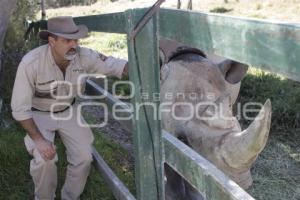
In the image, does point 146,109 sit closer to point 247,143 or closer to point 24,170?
point 247,143

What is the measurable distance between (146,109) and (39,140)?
1374 millimetres

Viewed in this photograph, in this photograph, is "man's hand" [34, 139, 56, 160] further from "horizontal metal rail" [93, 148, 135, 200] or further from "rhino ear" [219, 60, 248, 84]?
"rhino ear" [219, 60, 248, 84]

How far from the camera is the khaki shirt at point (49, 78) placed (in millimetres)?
3650

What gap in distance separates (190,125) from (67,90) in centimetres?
109

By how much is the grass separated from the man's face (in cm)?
132

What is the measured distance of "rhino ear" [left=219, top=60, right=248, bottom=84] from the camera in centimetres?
372

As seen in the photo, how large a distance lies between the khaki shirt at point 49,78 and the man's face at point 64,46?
0.08 metres

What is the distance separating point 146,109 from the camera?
256 cm

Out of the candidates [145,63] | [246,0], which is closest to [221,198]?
[145,63]

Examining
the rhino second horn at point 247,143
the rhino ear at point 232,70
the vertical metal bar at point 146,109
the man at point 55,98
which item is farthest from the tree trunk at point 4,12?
the rhino second horn at point 247,143

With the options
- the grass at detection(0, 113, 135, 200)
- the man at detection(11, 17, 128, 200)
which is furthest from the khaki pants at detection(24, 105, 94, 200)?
the grass at detection(0, 113, 135, 200)

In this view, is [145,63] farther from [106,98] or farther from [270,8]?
[270,8]

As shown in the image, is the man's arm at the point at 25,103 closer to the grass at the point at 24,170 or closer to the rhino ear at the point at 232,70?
the grass at the point at 24,170

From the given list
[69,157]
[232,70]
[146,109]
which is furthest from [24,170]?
[146,109]
